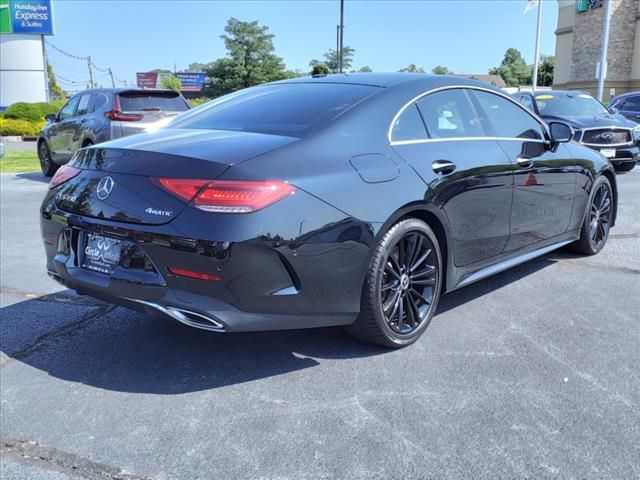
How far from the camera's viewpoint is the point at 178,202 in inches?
114

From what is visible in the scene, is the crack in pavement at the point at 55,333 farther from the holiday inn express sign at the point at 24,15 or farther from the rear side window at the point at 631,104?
the holiday inn express sign at the point at 24,15

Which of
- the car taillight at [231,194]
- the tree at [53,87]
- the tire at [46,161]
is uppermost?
the tree at [53,87]

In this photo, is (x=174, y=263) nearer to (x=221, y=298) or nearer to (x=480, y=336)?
(x=221, y=298)

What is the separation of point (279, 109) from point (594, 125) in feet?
30.4

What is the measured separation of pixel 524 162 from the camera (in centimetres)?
445

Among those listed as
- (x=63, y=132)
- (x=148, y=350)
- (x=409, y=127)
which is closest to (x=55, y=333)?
(x=148, y=350)

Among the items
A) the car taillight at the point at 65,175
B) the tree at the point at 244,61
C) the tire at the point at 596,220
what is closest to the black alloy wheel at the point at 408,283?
the car taillight at the point at 65,175

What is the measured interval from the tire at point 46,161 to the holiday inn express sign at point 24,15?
28372 millimetres

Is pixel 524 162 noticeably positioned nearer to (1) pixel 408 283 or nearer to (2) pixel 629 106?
(1) pixel 408 283

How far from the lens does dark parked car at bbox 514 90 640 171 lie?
1113cm

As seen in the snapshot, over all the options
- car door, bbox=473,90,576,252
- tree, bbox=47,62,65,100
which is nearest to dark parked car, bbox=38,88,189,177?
car door, bbox=473,90,576,252

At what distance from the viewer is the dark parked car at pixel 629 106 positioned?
50.0 feet

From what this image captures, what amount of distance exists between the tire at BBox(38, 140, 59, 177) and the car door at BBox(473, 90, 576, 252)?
10330mm

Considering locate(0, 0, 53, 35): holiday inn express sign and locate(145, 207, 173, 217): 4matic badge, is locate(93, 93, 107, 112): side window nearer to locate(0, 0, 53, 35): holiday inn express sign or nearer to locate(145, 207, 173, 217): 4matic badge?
locate(145, 207, 173, 217): 4matic badge
